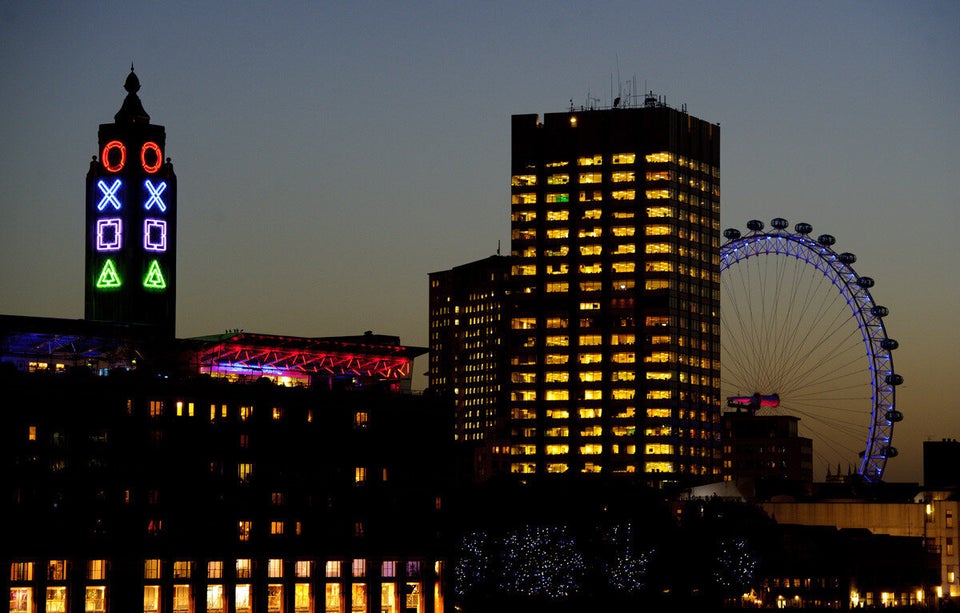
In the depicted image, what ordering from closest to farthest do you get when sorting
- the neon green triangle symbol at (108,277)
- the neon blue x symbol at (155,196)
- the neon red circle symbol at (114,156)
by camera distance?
the neon green triangle symbol at (108,277), the neon blue x symbol at (155,196), the neon red circle symbol at (114,156)

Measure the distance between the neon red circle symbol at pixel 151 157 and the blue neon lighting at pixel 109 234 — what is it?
6.48 meters

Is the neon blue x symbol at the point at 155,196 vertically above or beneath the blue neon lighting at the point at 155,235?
above

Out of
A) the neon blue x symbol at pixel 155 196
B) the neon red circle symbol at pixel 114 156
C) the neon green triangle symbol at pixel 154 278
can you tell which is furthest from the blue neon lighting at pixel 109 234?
the neon red circle symbol at pixel 114 156

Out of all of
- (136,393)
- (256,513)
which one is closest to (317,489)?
(256,513)

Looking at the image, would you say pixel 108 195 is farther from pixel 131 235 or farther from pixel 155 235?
pixel 155 235

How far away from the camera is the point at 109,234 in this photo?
187 metres

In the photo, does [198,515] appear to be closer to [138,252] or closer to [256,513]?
[256,513]

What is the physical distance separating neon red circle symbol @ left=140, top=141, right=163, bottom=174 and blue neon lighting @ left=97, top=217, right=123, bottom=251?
6477 millimetres

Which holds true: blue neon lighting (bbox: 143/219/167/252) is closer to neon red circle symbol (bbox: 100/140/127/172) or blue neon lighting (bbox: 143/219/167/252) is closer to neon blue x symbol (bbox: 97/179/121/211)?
neon blue x symbol (bbox: 97/179/121/211)

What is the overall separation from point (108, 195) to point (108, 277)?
825cm

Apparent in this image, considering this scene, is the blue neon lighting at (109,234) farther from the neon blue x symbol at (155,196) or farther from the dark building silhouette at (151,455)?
the neon blue x symbol at (155,196)

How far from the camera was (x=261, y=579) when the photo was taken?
19200cm

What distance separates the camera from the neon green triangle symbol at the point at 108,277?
615 feet

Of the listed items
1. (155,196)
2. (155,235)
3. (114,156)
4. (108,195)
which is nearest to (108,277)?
(155,235)
